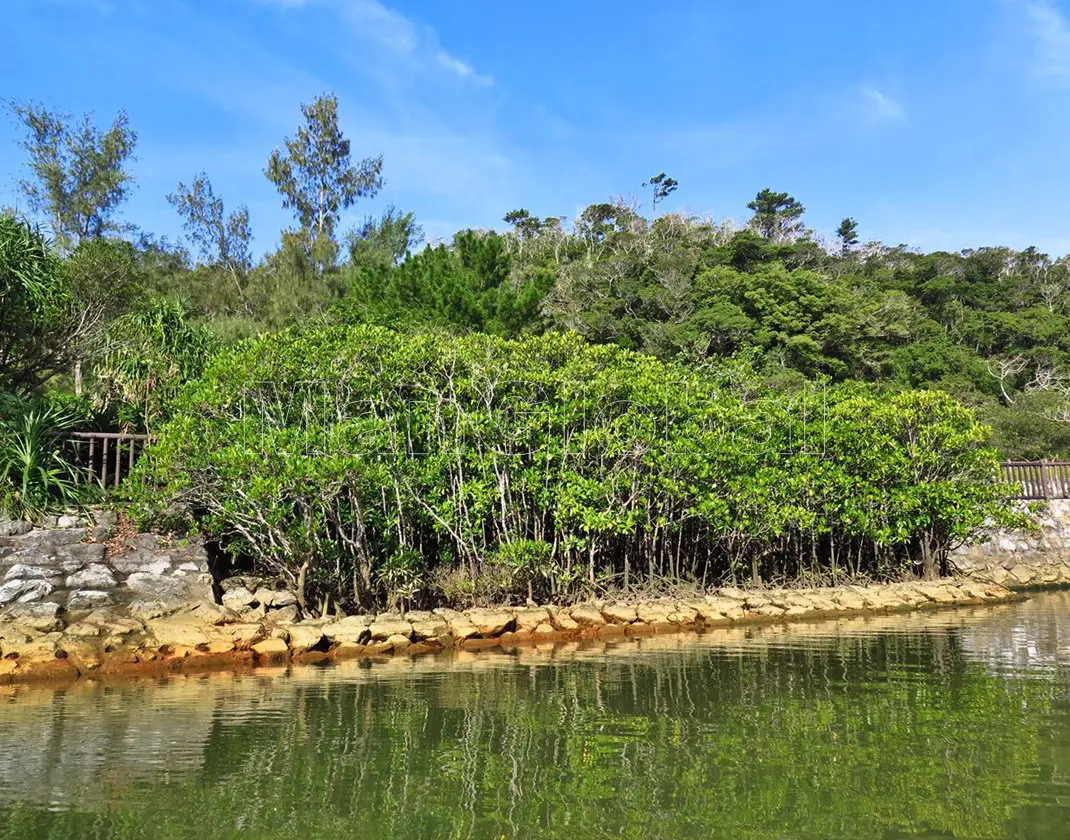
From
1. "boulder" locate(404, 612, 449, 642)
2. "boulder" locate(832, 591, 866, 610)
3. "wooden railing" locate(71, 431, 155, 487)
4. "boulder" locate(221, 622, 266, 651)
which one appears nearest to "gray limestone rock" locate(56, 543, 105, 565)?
"wooden railing" locate(71, 431, 155, 487)

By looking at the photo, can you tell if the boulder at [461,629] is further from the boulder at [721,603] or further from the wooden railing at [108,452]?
the wooden railing at [108,452]

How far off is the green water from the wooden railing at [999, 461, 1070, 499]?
15158 millimetres

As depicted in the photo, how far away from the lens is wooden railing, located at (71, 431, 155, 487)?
1407 cm

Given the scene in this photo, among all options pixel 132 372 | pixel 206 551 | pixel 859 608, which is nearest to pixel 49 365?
pixel 132 372

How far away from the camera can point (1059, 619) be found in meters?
14.9

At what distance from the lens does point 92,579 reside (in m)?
12.4

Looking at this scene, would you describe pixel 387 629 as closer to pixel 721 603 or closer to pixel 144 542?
pixel 144 542

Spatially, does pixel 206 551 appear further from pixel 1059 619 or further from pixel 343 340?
pixel 1059 619

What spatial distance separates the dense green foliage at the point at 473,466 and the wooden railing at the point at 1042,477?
1012 cm

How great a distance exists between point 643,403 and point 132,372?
29.7ft

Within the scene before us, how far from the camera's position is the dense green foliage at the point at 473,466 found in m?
12.8

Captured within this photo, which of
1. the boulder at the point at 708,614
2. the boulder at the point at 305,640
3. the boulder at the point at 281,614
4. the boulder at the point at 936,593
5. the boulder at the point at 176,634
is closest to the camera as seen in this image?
the boulder at the point at 176,634

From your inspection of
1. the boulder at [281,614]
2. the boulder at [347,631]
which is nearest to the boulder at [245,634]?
the boulder at [281,614]

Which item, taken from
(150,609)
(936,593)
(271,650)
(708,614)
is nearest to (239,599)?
(150,609)
